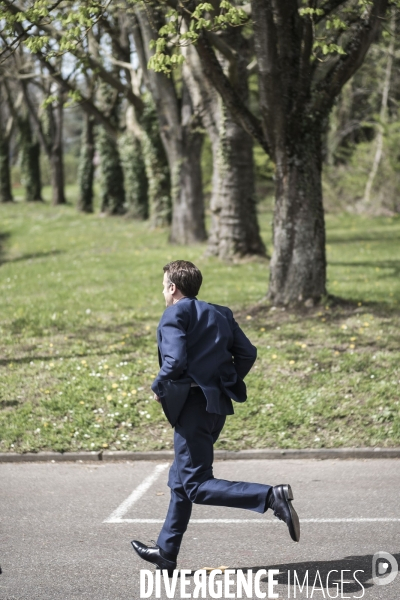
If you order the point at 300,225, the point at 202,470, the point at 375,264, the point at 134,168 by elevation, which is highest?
the point at 134,168

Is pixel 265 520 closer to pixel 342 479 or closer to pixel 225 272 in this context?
pixel 342 479

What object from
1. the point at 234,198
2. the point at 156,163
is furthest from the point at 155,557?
the point at 156,163

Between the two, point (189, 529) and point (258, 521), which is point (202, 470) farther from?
point (258, 521)

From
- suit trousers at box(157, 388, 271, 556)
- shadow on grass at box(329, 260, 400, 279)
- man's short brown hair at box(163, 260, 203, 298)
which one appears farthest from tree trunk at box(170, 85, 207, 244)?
suit trousers at box(157, 388, 271, 556)

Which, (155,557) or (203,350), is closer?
(203,350)

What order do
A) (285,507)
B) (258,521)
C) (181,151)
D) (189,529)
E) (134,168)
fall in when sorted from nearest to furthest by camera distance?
(285,507), (189,529), (258,521), (181,151), (134,168)

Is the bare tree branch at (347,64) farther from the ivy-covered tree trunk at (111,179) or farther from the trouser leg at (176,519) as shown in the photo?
the ivy-covered tree trunk at (111,179)

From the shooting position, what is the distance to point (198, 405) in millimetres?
4945

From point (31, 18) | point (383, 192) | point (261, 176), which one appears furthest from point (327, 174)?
point (31, 18)

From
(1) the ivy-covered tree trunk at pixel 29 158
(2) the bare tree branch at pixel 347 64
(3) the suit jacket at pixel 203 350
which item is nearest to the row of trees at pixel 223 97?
(2) the bare tree branch at pixel 347 64

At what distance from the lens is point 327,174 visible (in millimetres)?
37688

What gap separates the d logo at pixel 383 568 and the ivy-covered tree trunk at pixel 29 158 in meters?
41.5

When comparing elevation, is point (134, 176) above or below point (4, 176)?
below

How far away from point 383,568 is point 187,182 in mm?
18077
